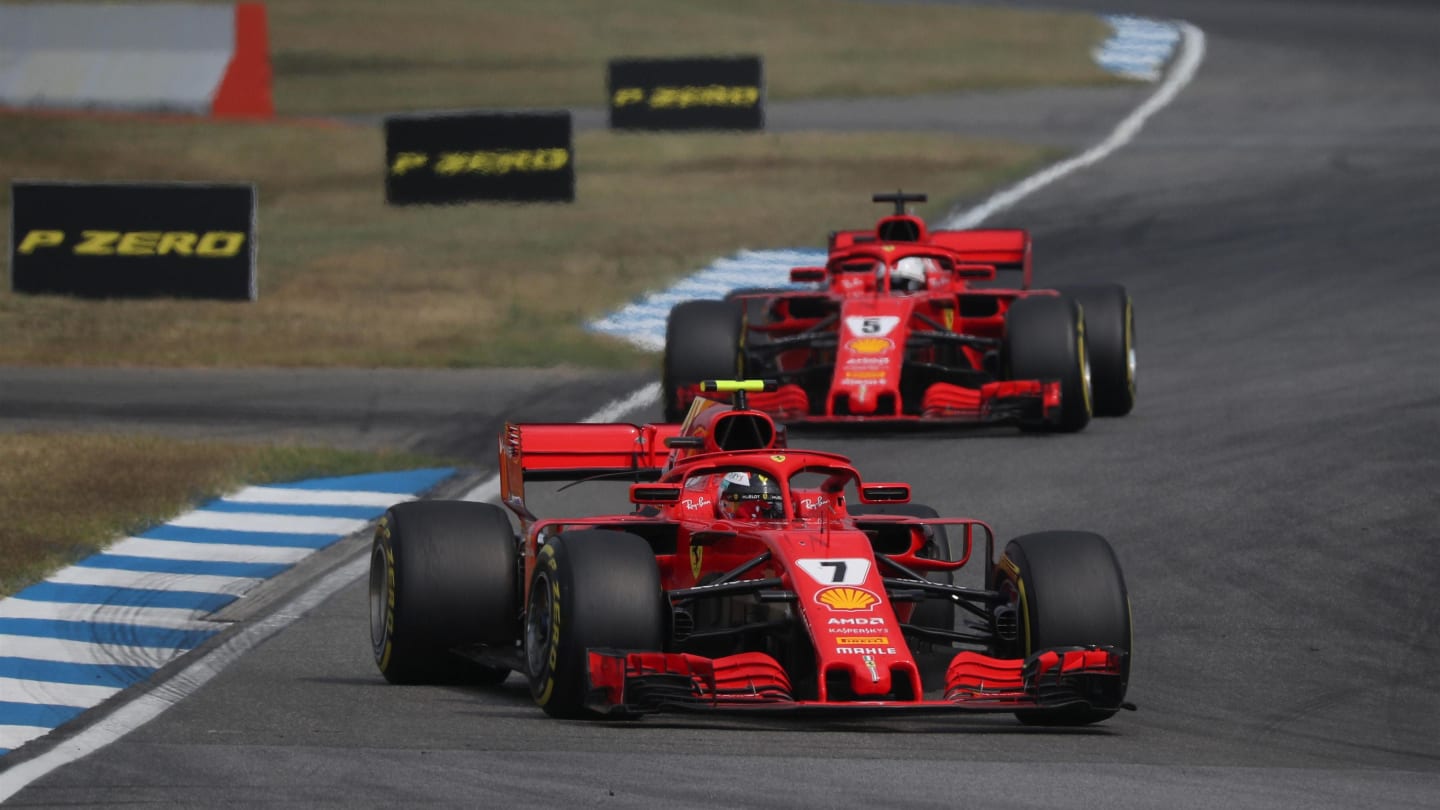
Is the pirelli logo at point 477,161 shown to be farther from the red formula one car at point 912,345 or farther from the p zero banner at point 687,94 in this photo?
the red formula one car at point 912,345

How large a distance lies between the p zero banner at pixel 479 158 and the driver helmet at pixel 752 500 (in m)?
22.6

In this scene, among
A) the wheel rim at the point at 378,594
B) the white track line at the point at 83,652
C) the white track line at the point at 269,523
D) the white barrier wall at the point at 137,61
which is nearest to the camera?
the wheel rim at the point at 378,594

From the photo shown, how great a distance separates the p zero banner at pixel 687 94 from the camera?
44250 millimetres

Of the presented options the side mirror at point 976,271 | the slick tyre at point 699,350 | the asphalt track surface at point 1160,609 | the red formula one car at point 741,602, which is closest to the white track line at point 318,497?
the asphalt track surface at point 1160,609

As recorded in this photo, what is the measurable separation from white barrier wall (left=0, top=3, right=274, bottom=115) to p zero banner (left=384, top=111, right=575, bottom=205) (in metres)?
10.6

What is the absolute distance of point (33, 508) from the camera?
1778cm

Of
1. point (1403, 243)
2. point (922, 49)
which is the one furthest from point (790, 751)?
point (922, 49)

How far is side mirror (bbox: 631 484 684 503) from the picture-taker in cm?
1240

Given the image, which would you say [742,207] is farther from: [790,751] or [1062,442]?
[790,751]

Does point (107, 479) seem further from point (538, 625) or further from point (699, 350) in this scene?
point (538, 625)

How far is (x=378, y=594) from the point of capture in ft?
42.5

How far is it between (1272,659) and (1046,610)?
2.30 m

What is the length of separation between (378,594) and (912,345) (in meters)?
8.27

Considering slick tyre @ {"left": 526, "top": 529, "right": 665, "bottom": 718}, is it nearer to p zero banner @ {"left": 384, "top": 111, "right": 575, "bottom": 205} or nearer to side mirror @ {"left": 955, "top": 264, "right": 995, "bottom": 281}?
side mirror @ {"left": 955, "top": 264, "right": 995, "bottom": 281}
